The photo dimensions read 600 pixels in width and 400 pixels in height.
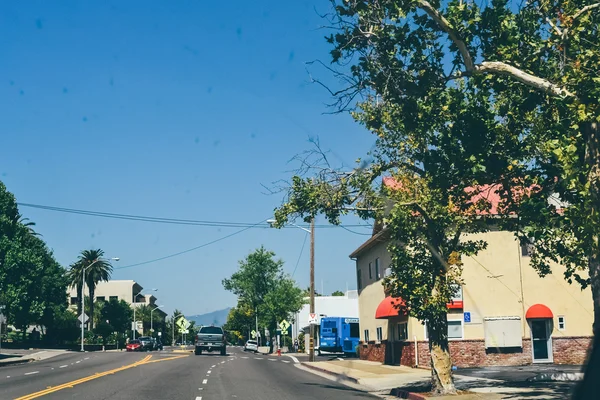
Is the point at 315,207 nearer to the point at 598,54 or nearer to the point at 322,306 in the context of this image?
the point at 598,54

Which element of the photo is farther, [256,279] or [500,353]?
[256,279]

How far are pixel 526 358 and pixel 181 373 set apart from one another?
16.5 meters

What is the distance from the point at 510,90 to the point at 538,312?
2086cm

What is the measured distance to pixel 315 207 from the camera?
2117cm

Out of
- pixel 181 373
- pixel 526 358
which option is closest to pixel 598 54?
pixel 181 373

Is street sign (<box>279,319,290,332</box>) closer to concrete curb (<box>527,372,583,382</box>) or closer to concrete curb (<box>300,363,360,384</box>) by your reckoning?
concrete curb (<box>300,363,360,384</box>)

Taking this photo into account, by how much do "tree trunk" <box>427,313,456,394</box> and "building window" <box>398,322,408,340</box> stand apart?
15.6 meters

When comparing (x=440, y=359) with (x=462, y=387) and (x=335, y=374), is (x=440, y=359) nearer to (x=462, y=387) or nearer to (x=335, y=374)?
(x=462, y=387)

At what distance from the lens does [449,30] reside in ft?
46.6

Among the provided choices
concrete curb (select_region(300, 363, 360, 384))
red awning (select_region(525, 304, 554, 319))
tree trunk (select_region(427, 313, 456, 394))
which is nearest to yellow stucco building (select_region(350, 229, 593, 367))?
red awning (select_region(525, 304, 554, 319))

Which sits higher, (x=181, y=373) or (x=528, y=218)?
(x=528, y=218)

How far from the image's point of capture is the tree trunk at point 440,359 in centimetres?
1983

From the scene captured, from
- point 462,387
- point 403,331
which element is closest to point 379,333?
point 403,331

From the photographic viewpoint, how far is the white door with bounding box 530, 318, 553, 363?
34.4 meters
